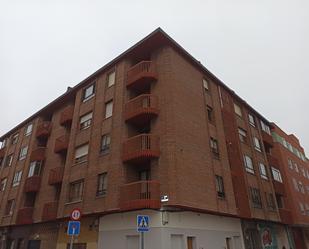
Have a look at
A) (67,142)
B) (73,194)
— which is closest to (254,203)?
(73,194)

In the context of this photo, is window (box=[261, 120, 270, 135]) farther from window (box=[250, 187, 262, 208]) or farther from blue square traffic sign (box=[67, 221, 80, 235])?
blue square traffic sign (box=[67, 221, 80, 235])

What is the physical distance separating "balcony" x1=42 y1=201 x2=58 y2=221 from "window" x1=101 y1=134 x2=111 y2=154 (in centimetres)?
Answer: 570

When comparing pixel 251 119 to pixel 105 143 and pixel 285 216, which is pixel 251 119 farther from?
pixel 105 143

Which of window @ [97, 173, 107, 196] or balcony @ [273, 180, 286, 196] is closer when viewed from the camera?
window @ [97, 173, 107, 196]

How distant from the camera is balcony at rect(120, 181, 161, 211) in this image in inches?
512

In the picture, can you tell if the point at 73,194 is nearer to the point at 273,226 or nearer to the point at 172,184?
the point at 172,184

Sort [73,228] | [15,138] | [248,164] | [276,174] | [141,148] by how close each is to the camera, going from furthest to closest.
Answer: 1. [15,138]
2. [276,174]
3. [248,164]
4. [141,148]
5. [73,228]

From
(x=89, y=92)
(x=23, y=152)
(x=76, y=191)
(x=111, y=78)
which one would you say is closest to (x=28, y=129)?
(x=23, y=152)

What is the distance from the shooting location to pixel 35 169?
77.5ft

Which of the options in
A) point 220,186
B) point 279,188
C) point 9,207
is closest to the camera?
point 220,186

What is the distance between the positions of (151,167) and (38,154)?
13.9 metres

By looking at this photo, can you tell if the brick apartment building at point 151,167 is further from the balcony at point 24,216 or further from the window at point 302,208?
the window at point 302,208

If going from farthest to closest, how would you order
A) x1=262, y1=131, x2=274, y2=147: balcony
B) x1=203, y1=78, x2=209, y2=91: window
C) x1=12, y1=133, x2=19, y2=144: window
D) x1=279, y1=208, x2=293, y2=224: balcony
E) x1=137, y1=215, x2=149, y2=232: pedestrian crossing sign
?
x1=12, y1=133, x2=19, y2=144: window
x1=262, y1=131, x2=274, y2=147: balcony
x1=279, y1=208, x2=293, y2=224: balcony
x1=203, y1=78, x2=209, y2=91: window
x1=137, y1=215, x2=149, y2=232: pedestrian crossing sign

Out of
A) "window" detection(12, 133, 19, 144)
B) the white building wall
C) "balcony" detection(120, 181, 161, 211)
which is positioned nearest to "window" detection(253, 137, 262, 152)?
the white building wall
